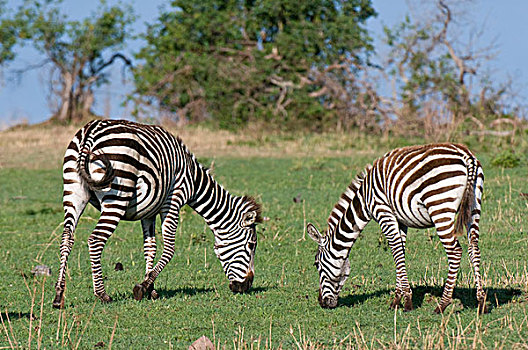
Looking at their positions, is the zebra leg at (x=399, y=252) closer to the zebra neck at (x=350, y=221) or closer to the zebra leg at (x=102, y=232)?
the zebra neck at (x=350, y=221)

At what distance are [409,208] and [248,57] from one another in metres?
26.7

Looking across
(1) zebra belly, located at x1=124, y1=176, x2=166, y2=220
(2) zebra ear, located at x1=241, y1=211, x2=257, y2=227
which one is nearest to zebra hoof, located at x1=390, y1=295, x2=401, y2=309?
(2) zebra ear, located at x1=241, y1=211, x2=257, y2=227

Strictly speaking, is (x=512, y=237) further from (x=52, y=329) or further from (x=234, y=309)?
(x=52, y=329)

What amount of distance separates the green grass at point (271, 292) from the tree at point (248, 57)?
15508 millimetres

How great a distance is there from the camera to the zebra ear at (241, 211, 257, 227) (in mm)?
9070

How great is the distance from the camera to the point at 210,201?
9.16m

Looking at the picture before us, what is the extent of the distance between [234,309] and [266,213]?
6.68 meters

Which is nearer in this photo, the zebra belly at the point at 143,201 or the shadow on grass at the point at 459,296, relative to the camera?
the shadow on grass at the point at 459,296

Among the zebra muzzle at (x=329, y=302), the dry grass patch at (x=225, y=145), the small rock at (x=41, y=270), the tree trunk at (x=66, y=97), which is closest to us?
the zebra muzzle at (x=329, y=302)

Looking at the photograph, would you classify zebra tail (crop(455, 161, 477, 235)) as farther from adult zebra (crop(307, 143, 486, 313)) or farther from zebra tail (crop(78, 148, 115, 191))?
zebra tail (crop(78, 148, 115, 191))

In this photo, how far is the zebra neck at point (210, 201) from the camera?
29.9 ft

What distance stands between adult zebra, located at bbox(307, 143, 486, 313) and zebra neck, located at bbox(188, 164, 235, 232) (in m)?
1.56

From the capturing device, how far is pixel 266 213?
1453 cm

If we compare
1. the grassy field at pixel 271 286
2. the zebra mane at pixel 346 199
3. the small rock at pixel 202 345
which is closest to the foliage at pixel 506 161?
the grassy field at pixel 271 286
